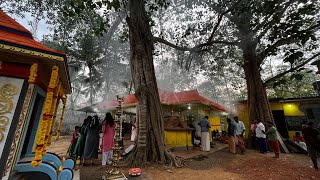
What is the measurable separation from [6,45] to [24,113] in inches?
46.0

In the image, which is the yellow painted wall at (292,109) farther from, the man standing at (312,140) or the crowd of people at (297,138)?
the man standing at (312,140)

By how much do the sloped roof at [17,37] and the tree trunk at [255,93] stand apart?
38.8ft

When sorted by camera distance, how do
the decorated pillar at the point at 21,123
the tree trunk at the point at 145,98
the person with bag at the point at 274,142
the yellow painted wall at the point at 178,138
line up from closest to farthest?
the decorated pillar at the point at 21,123 < the tree trunk at the point at 145,98 < the person with bag at the point at 274,142 < the yellow painted wall at the point at 178,138

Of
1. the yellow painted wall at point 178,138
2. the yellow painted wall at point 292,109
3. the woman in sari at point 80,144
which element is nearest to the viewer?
the woman in sari at point 80,144

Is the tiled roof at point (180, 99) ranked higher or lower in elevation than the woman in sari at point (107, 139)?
higher

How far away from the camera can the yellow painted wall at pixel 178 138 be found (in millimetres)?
9461

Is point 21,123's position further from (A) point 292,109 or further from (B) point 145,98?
(A) point 292,109

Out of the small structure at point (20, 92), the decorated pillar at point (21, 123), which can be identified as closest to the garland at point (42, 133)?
the small structure at point (20, 92)

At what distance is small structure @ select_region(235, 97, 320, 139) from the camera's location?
12234 millimetres

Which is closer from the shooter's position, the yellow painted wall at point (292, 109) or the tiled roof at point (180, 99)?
the tiled roof at point (180, 99)

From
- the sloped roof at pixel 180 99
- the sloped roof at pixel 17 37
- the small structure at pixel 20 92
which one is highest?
the sloped roof at pixel 180 99

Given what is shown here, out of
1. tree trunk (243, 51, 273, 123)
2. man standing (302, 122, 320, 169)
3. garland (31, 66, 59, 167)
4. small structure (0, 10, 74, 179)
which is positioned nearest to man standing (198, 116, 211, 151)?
tree trunk (243, 51, 273, 123)

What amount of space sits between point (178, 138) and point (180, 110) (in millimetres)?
4971

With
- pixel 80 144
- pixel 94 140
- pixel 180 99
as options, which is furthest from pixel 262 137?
pixel 80 144
